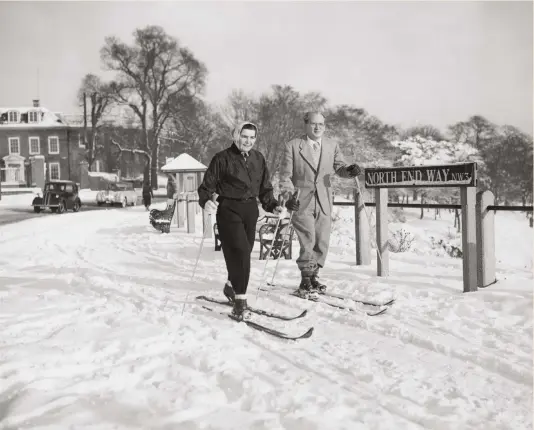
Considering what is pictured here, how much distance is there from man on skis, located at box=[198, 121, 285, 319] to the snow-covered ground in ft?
1.04

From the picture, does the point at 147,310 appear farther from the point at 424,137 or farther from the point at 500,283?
the point at 424,137

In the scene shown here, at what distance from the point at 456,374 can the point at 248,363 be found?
1.00m

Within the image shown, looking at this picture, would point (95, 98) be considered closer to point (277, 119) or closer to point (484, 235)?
point (484, 235)

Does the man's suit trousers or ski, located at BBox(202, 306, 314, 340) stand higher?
the man's suit trousers

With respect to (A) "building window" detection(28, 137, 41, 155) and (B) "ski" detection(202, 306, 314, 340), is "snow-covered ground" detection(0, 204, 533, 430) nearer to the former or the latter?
(B) "ski" detection(202, 306, 314, 340)

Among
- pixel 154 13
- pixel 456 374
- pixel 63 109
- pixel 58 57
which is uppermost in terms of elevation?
pixel 154 13

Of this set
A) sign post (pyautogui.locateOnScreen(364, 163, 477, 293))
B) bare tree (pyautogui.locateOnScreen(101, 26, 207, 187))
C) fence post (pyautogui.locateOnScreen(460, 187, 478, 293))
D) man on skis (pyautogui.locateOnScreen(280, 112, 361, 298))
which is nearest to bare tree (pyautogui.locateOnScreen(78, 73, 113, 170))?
bare tree (pyautogui.locateOnScreen(101, 26, 207, 187))

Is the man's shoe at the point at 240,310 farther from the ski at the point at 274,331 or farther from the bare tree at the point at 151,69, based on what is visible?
the bare tree at the point at 151,69

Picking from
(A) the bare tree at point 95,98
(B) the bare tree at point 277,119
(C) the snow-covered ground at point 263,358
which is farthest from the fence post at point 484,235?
(B) the bare tree at point 277,119

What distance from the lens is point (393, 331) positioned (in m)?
2.85

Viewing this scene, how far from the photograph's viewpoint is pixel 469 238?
3.79 meters

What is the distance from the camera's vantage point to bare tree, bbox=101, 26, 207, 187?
5.15 metres

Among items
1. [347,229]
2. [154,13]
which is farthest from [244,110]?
[154,13]

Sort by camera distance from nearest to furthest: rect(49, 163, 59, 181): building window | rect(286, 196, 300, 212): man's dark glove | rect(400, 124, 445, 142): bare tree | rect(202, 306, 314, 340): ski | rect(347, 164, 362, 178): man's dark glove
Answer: rect(202, 306, 314, 340): ski, rect(286, 196, 300, 212): man's dark glove, rect(347, 164, 362, 178): man's dark glove, rect(49, 163, 59, 181): building window, rect(400, 124, 445, 142): bare tree
